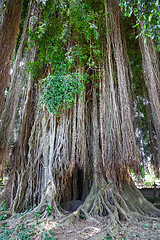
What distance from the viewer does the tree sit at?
3.51 meters

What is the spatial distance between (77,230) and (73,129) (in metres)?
2.05

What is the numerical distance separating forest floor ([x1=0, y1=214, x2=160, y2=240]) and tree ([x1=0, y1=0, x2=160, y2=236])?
302 mm

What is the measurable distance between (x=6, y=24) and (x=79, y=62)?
86.0 inches

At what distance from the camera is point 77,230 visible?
2658 millimetres

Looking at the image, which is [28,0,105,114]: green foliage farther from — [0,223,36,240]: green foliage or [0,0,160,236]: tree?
[0,223,36,240]: green foliage

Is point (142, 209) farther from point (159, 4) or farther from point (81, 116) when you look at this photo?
point (159, 4)

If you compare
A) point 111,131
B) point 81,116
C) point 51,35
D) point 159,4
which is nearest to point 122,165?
point 111,131

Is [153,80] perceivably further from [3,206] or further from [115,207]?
[3,206]

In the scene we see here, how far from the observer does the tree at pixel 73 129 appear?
11.5 ft

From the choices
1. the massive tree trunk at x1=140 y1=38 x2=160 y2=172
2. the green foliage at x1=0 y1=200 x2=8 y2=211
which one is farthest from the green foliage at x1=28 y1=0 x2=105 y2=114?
the green foliage at x1=0 y1=200 x2=8 y2=211

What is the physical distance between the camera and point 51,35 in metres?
4.29

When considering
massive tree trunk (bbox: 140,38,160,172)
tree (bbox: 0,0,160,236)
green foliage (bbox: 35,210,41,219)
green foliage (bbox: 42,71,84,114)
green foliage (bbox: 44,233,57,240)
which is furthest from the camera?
green foliage (bbox: 42,71,84,114)

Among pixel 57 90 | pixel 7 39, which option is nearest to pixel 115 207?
pixel 57 90

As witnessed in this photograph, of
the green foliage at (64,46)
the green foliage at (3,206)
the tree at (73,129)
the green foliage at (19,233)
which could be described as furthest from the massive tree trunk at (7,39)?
the green foliage at (3,206)
